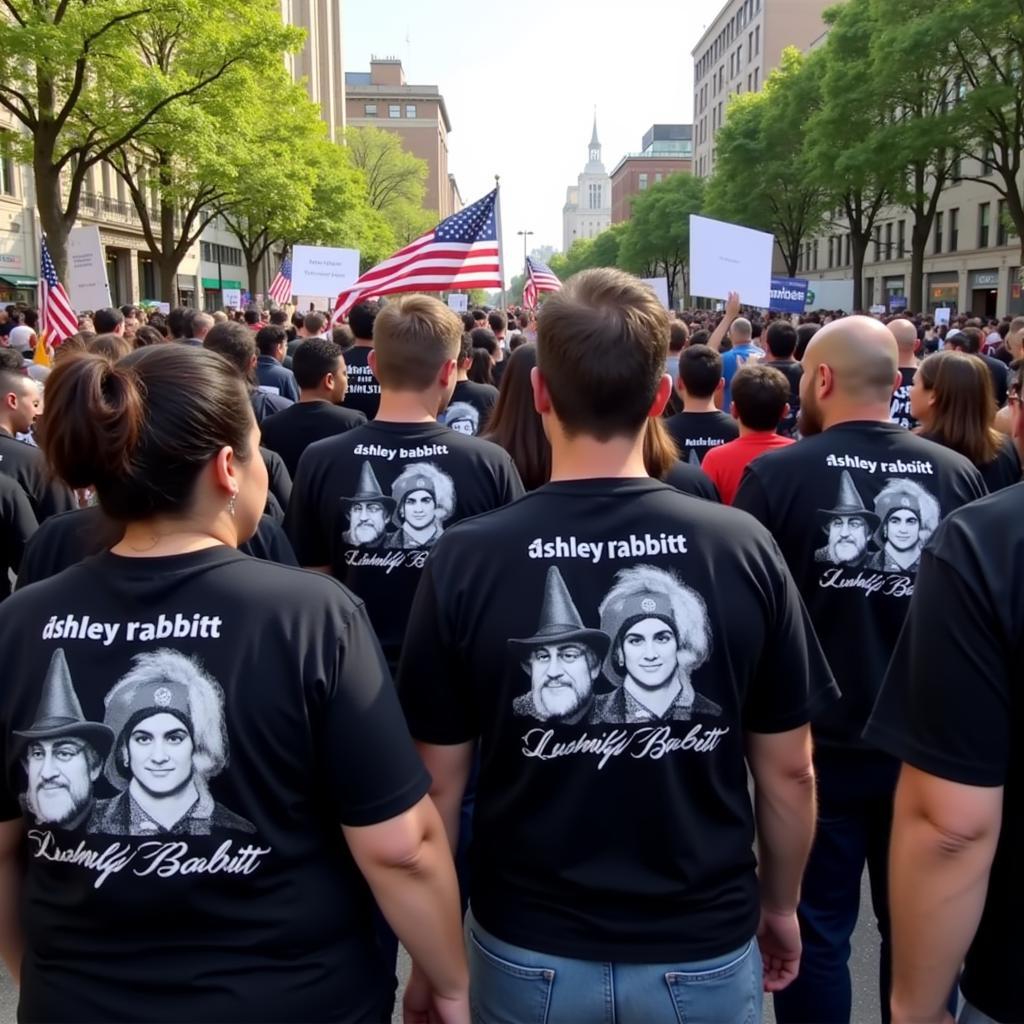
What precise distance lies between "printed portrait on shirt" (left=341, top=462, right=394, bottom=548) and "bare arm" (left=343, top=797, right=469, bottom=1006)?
163cm

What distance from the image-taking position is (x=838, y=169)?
34.5 m

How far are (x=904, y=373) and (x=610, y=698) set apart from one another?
19.1 feet

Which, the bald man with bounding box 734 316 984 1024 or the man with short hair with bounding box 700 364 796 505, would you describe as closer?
the bald man with bounding box 734 316 984 1024

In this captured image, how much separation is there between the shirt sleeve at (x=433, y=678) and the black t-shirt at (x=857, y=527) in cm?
137

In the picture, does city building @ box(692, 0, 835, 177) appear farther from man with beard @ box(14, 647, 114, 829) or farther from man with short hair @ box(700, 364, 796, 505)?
man with beard @ box(14, 647, 114, 829)

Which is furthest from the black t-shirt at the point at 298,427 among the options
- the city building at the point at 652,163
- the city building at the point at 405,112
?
the city building at the point at 652,163

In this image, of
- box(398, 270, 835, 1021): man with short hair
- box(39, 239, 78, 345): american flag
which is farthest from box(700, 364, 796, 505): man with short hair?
box(39, 239, 78, 345): american flag

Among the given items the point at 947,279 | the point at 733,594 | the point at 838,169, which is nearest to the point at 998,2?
the point at 838,169

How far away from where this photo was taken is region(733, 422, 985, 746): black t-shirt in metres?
3.02

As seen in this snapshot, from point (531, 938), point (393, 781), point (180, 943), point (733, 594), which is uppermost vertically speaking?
point (733, 594)

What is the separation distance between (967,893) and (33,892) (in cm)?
162

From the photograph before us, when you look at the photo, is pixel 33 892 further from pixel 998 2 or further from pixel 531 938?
pixel 998 2

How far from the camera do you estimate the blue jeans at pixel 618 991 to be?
6.33 feet

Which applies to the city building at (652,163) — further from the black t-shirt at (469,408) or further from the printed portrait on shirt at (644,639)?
the printed portrait on shirt at (644,639)
